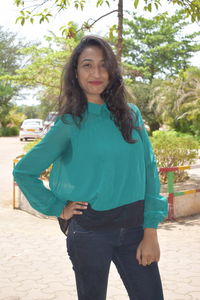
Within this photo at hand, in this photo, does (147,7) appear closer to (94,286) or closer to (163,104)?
(94,286)

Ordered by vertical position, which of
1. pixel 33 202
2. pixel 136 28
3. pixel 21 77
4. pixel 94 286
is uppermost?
pixel 136 28

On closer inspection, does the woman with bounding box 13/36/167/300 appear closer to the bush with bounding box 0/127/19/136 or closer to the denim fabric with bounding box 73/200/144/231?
the denim fabric with bounding box 73/200/144/231

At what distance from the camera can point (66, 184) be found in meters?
1.98

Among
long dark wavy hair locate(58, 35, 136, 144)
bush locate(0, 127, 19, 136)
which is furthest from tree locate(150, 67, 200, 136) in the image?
long dark wavy hair locate(58, 35, 136, 144)

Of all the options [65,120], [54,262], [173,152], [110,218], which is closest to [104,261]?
[110,218]

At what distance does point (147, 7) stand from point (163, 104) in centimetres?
2304

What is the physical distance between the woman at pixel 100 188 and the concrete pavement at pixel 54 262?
1938 millimetres

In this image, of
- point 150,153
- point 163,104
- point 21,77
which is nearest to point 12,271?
point 150,153

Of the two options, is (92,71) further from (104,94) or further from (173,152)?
(173,152)

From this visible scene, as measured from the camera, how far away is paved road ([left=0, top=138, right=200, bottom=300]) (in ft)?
12.7

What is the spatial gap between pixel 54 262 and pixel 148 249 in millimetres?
3035

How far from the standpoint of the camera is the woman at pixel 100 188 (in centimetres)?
192

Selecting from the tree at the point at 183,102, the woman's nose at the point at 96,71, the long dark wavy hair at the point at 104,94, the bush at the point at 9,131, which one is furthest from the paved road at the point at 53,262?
the bush at the point at 9,131

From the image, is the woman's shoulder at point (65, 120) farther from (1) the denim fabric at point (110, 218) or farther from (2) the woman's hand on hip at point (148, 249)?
(2) the woman's hand on hip at point (148, 249)
